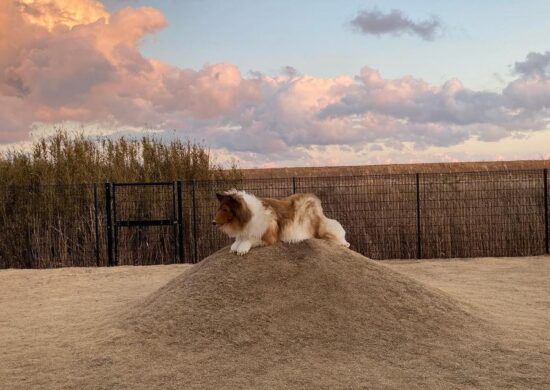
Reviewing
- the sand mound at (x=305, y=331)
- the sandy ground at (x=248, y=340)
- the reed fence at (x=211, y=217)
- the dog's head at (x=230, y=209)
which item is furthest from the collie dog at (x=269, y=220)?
the reed fence at (x=211, y=217)

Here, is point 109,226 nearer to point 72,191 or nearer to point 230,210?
point 72,191

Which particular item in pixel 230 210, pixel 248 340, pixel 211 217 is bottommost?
pixel 248 340

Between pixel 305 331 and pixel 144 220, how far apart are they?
7.95m

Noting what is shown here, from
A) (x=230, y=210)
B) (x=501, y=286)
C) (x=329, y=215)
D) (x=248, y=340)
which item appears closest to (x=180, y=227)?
(x=329, y=215)

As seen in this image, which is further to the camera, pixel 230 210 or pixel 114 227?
pixel 114 227

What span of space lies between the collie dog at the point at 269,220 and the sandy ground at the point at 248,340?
14.1 inches

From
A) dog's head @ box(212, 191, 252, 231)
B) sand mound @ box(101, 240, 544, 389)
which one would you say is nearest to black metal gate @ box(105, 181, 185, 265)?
sand mound @ box(101, 240, 544, 389)

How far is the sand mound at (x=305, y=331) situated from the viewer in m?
5.73

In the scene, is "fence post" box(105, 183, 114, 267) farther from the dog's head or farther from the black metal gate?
the dog's head

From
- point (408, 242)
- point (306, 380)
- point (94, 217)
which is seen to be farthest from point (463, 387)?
point (94, 217)

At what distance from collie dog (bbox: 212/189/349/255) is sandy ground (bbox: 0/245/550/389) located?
0.36m

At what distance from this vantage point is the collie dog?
683 cm

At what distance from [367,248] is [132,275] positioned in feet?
17.1

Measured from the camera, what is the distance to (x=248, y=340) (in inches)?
254
